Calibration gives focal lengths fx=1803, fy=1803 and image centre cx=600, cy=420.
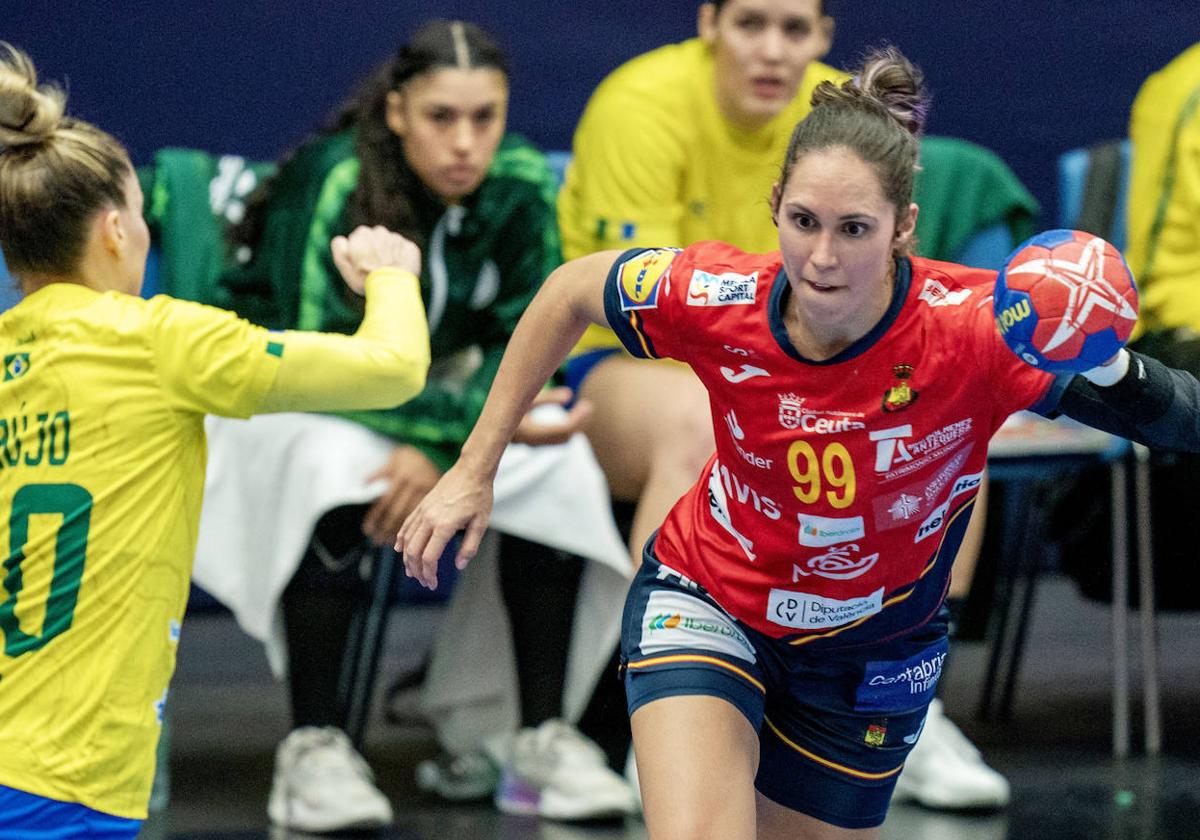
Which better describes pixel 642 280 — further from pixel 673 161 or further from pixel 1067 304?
pixel 673 161

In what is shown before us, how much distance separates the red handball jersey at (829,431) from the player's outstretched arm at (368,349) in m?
0.38

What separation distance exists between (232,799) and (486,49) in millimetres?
1664

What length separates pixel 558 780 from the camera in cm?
358

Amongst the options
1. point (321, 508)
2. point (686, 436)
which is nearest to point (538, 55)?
point (686, 436)

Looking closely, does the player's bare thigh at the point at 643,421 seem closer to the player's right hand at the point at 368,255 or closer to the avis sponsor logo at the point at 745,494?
the player's right hand at the point at 368,255

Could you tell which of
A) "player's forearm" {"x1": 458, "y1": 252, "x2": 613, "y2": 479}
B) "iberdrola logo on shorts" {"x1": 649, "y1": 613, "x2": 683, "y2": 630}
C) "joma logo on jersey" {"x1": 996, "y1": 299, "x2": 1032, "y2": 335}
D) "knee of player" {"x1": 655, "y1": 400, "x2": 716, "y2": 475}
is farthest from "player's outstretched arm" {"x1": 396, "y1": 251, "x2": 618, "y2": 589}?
"knee of player" {"x1": 655, "y1": 400, "x2": 716, "y2": 475}

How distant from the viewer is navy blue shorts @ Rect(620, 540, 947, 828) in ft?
7.80

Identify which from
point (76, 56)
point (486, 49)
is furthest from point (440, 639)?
point (76, 56)

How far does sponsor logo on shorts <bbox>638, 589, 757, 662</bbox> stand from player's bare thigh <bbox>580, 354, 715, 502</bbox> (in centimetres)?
121

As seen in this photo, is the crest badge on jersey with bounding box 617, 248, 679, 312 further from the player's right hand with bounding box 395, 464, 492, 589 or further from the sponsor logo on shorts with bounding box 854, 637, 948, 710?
the sponsor logo on shorts with bounding box 854, 637, 948, 710

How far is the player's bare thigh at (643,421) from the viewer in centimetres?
366

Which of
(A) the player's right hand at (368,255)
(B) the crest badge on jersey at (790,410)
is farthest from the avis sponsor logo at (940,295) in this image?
(A) the player's right hand at (368,255)

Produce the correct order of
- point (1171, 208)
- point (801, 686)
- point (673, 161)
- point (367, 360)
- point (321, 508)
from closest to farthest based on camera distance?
point (801, 686) < point (367, 360) < point (321, 508) < point (673, 161) < point (1171, 208)

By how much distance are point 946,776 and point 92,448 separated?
1.98 m
